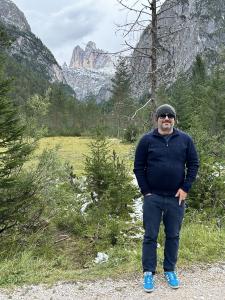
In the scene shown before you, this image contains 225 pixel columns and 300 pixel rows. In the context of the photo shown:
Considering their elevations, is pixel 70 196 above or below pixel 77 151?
above

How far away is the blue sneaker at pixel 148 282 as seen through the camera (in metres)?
5.14

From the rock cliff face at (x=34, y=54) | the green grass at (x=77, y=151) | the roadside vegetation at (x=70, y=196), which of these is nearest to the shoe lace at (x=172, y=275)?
the roadside vegetation at (x=70, y=196)

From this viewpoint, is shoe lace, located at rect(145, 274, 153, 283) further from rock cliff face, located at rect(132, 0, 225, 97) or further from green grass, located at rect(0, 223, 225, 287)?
rock cliff face, located at rect(132, 0, 225, 97)

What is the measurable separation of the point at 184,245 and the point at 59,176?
19.0ft

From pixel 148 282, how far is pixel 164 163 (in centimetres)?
152

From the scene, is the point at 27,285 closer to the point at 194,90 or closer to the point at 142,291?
the point at 142,291

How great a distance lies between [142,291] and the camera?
5.20 m


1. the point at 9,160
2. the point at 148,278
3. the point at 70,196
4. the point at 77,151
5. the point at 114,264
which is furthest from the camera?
the point at 77,151

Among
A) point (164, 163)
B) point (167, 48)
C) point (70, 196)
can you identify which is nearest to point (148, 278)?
point (164, 163)

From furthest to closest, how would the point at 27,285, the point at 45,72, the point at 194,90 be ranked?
the point at 45,72 < the point at 194,90 < the point at 27,285

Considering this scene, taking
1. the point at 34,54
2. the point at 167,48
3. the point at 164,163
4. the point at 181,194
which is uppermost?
the point at 34,54

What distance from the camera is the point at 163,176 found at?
513 cm

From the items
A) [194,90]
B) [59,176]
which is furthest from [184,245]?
[194,90]

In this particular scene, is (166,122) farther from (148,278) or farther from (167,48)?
(167,48)
